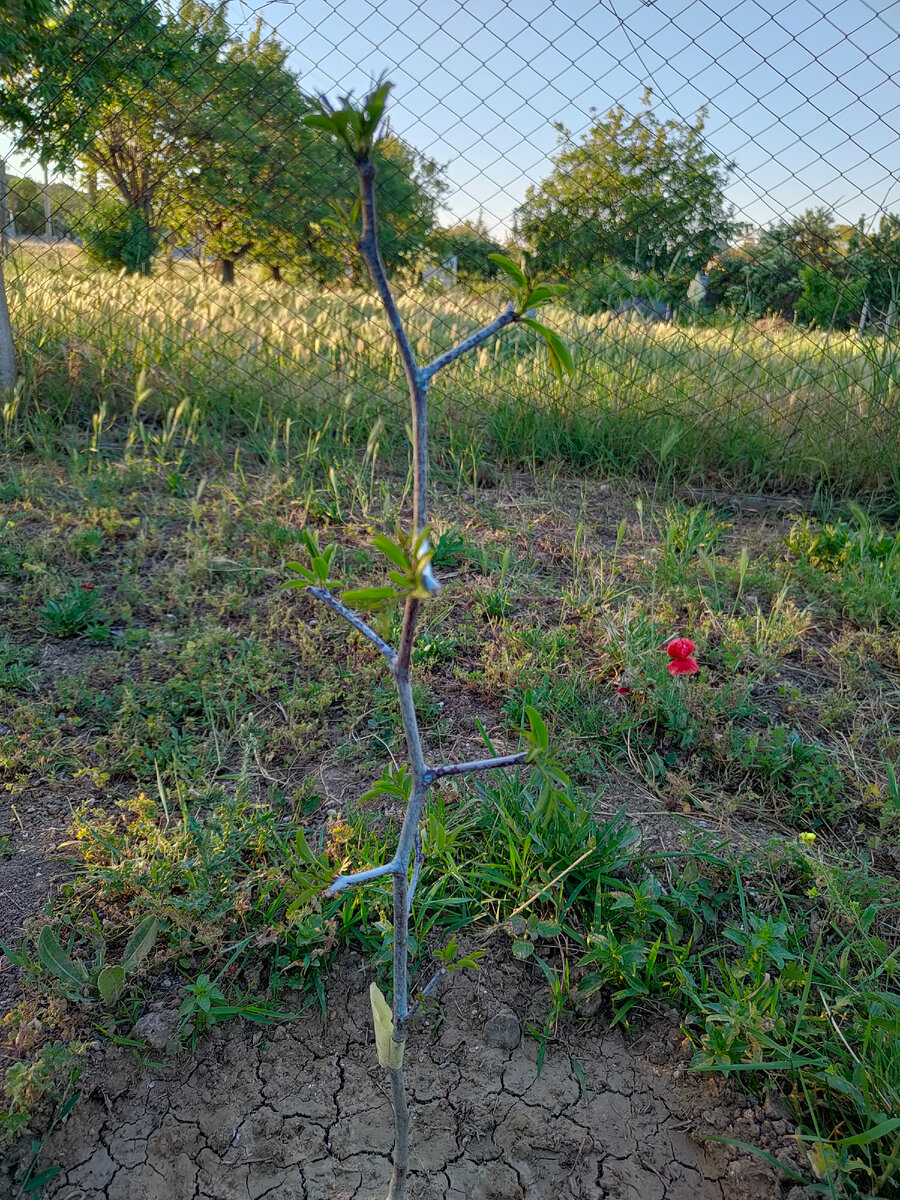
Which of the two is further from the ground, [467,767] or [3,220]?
[3,220]

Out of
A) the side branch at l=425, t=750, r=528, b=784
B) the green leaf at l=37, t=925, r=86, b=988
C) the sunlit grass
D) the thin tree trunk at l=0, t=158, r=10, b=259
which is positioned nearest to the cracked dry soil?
the green leaf at l=37, t=925, r=86, b=988

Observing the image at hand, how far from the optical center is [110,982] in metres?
1.34

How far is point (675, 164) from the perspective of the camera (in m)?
3.34

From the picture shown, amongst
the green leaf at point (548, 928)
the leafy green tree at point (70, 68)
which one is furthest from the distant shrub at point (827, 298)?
the green leaf at point (548, 928)

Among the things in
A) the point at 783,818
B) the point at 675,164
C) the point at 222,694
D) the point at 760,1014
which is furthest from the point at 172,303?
the point at 760,1014

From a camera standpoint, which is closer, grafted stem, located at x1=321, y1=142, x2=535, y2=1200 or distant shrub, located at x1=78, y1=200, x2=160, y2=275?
grafted stem, located at x1=321, y1=142, x2=535, y2=1200

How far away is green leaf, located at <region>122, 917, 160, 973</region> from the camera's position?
138 centimetres

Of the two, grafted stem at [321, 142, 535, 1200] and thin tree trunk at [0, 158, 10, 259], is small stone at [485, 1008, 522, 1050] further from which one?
thin tree trunk at [0, 158, 10, 259]

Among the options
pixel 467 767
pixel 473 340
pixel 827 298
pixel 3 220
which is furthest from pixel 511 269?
pixel 3 220

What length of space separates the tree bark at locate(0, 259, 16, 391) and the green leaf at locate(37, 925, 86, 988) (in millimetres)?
2974

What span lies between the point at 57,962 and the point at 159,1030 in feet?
0.70

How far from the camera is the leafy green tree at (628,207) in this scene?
333 cm

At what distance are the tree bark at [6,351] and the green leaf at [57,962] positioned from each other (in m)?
2.97

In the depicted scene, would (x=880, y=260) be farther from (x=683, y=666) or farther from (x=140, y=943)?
(x=140, y=943)
